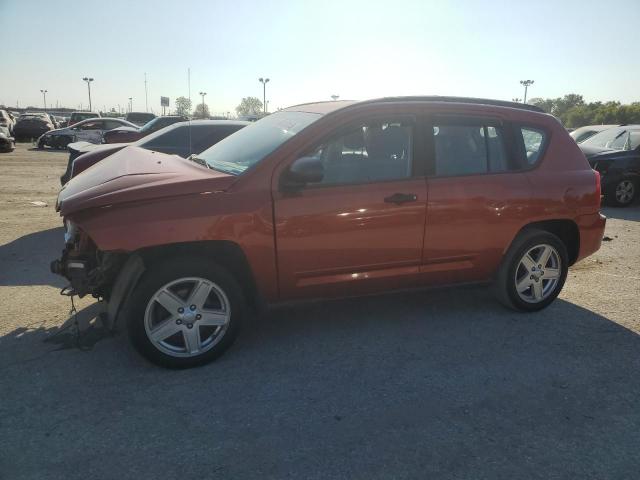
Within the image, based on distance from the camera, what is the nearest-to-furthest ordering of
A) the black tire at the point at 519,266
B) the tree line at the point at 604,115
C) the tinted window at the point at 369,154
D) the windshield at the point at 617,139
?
the tinted window at the point at 369,154, the black tire at the point at 519,266, the windshield at the point at 617,139, the tree line at the point at 604,115

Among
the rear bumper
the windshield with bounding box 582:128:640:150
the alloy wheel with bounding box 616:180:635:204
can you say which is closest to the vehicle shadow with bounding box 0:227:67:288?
the rear bumper

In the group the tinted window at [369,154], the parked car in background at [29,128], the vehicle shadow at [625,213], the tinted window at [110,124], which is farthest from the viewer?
the parked car in background at [29,128]

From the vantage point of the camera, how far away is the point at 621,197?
10.5m

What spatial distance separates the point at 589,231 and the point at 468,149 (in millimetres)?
1462

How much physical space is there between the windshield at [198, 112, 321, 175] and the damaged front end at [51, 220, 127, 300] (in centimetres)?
103

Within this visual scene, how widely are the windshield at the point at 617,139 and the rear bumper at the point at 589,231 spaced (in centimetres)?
776

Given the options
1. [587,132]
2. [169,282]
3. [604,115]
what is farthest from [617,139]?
[604,115]

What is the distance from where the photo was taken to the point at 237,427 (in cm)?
271

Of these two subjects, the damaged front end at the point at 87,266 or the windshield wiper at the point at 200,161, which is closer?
the damaged front end at the point at 87,266

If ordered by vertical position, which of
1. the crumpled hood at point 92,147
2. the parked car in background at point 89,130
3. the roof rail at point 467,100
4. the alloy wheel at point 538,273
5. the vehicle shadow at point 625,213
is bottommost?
the vehicle shadow at point 625,213

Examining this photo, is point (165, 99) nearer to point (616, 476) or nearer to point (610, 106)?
point (616, 476)

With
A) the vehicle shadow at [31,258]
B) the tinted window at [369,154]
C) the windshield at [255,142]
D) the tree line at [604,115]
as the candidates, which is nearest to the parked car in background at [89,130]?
the vehicle shadow at [31,258]

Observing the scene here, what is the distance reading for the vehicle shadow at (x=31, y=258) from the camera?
195 inches

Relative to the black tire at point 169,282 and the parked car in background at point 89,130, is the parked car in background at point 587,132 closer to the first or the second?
the black tire at point 169,282
